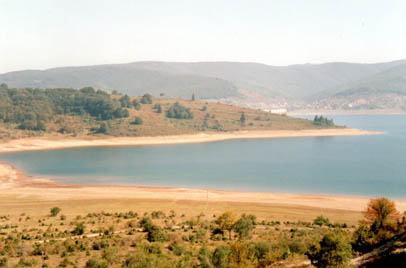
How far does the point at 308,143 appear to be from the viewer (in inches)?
4951

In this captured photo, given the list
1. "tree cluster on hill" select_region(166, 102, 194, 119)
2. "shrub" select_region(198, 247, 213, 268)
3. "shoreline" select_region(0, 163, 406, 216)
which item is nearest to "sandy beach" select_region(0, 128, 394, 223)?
"shoreline" select_region(0, 163, 406, 216)

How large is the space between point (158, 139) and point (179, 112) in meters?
31.6

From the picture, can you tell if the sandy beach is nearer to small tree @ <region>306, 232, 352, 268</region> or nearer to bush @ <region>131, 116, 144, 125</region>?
small tree @ <region>306, 232, 352, 268</region>

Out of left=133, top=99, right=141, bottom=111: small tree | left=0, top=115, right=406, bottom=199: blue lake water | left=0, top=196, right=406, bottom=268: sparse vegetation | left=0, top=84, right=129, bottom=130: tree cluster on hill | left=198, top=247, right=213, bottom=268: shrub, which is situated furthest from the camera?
left=133, top=99, right=141, bottom=111: small tree

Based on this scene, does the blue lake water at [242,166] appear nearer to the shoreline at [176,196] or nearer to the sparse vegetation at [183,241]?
the shoreline at [176,196]

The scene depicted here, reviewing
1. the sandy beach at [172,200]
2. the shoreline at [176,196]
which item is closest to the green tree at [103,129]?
the sandy beach at [172,200]

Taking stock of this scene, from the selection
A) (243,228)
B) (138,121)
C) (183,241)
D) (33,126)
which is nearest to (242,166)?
(243,228)

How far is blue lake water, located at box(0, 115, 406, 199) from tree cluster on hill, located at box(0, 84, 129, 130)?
3408cm

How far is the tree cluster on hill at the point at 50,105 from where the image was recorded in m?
136

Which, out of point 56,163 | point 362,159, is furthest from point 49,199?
point 362,159

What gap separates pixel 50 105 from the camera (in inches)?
6014

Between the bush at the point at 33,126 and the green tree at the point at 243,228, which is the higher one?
the bush at the point at 33,126

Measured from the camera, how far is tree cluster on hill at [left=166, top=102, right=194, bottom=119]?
530ft

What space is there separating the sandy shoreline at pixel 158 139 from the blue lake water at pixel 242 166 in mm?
8905
